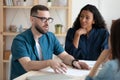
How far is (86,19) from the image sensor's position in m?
2.70

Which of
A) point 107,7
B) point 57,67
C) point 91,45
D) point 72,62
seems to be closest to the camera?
point 57,67

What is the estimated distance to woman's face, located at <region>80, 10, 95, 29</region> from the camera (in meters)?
2.69

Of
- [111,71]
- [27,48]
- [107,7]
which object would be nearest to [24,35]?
[27,48]

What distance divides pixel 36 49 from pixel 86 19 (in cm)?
77

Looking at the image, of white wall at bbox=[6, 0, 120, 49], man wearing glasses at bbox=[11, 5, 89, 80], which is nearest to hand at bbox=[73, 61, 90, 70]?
man wearing glasses at bbox=[11, 5, 89, 80]

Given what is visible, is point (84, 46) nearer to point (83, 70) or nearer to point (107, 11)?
point (83, 70)

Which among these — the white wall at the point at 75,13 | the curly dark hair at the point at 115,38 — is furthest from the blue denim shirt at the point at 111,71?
the white wall at the point at 75,13

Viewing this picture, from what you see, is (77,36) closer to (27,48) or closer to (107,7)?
(27,48)

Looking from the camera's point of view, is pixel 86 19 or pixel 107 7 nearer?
pixel 86 19

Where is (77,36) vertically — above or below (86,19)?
below

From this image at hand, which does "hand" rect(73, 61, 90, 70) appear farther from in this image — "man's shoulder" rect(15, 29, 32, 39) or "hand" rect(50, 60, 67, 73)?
"man's shoulder" rect(15, 29, 32, 39)

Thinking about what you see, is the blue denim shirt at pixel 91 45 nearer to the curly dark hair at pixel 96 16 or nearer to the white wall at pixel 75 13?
the curly dark hair at pixel 96 16

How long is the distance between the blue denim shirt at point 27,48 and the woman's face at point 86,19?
1.61ft

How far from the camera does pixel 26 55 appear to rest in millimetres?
2037
